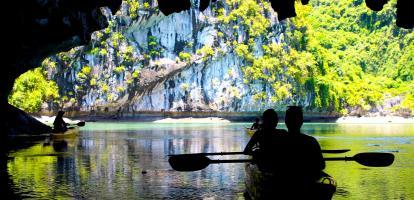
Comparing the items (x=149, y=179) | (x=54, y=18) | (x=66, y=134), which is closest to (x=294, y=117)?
(x=149, y=179)

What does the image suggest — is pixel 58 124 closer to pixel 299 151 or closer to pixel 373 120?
pixel 299 151

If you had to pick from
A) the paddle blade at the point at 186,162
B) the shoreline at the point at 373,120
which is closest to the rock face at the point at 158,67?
the shoreline at the point at 373,120

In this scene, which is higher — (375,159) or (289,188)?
(375,159)

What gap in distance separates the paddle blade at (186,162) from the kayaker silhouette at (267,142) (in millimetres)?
1102

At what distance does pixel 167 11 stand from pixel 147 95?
8265 centimetres

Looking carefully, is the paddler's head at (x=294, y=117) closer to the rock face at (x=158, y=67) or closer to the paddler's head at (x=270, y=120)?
the paddler's head at (x=270, y=120)

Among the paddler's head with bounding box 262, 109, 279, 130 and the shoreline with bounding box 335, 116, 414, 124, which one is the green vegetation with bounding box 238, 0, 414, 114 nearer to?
the shoreline with bounding box 335, 116, 414, 124

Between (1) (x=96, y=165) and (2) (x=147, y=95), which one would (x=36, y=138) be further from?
(2) (x=147, y=95)

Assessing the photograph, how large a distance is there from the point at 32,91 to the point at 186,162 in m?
85.6

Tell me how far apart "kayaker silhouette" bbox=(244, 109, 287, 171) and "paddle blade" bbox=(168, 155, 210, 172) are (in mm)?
1102

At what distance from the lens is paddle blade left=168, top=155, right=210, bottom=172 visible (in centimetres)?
1191

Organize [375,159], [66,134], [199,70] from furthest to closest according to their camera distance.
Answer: [199,70] → [66,134] → [375,159]

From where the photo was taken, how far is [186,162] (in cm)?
1205

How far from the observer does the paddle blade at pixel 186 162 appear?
39.1 ft
